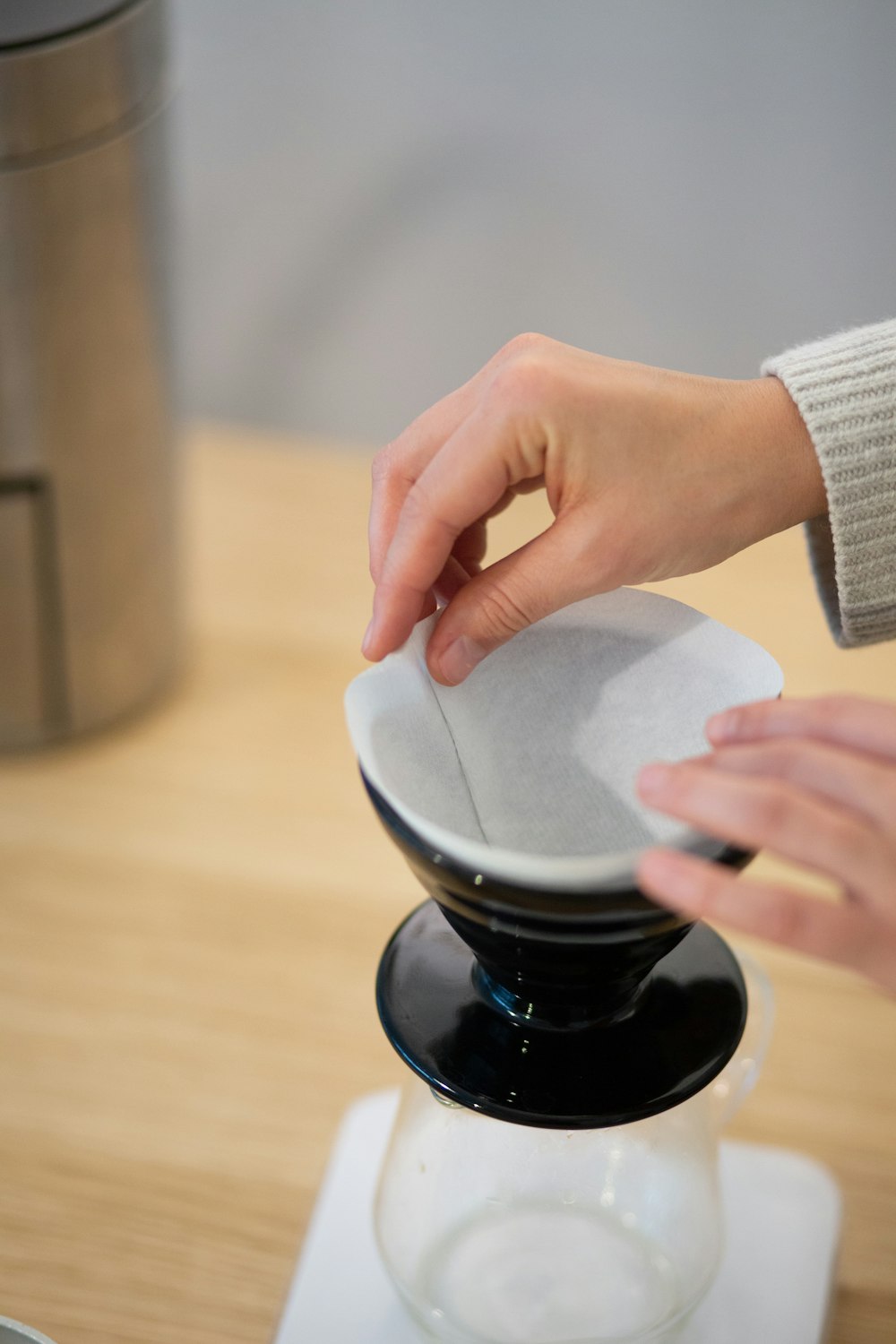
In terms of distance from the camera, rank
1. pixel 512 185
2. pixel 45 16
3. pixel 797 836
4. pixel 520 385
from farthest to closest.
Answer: pixel 512 185
pixel 45 16
pixel 520 385
pixel 797 836

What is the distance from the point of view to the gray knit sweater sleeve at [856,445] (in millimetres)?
458

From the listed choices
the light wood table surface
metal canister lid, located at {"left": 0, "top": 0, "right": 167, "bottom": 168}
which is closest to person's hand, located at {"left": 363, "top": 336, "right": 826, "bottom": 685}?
the light wood table surface

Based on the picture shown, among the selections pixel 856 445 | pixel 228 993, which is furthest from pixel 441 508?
pixel 228 993

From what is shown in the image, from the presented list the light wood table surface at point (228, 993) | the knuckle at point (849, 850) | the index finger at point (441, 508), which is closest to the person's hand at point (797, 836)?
the knuckle at point (849, 850)

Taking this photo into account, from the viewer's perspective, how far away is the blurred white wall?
99 cm

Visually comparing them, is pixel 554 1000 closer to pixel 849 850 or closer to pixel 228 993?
pixel 849 850

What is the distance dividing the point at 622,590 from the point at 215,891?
1.07 feet

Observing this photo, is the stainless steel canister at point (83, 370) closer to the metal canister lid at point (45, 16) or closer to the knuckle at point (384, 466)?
the metal canister lid at point (45, 16)

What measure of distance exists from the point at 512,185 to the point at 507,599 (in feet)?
2.50

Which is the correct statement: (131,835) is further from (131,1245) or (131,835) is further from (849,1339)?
(849,1339)

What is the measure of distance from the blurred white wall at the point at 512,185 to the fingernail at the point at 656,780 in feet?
2.59

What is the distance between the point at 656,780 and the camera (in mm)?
322

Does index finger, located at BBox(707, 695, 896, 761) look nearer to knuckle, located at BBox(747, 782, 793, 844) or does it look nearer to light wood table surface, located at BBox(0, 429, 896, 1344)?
knuckle, located at BBox(747, 782, 793, 844)

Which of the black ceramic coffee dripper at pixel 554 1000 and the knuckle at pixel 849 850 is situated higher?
the knuckle at pixel 849 850
